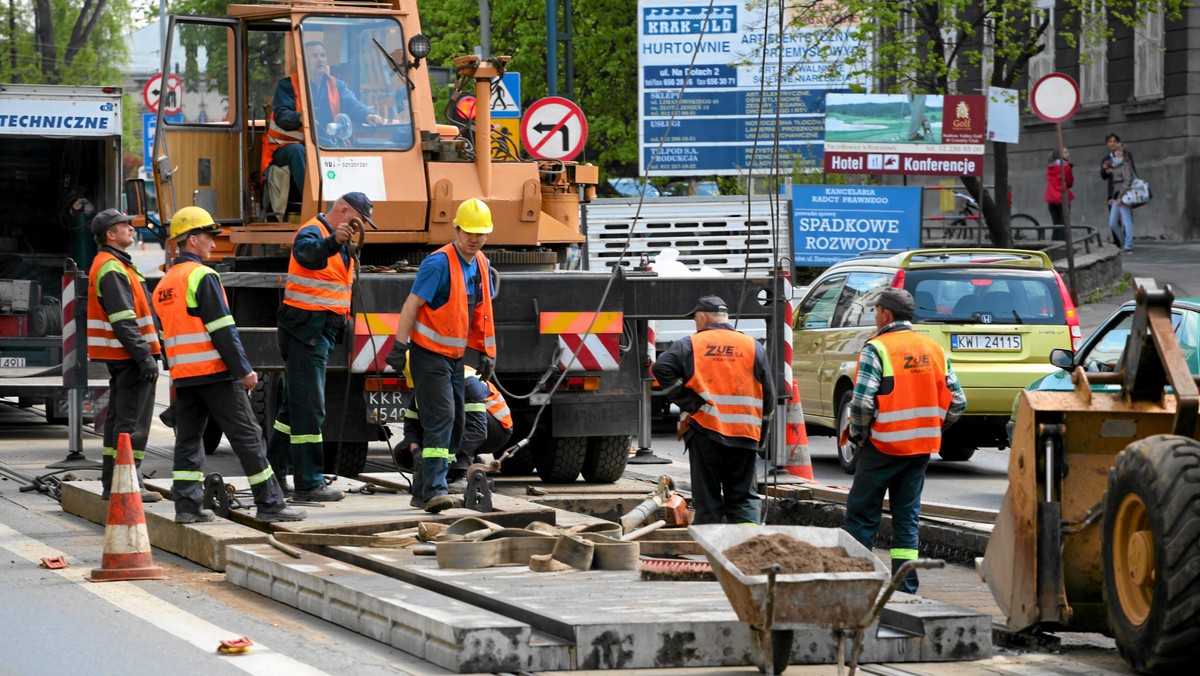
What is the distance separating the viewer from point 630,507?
11.7 meters

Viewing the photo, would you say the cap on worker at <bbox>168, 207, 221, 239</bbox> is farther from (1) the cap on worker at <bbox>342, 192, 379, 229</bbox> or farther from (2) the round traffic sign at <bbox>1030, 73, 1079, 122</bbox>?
(2) the round traffic sign at <bbox>1030, 73, 1079, 122</bbox>

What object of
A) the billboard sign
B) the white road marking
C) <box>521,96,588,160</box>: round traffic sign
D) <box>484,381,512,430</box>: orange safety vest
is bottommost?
the white road marking

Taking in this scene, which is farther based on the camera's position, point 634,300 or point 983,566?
point 634,300

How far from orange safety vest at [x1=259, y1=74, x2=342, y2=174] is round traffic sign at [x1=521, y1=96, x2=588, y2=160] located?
25.8ft

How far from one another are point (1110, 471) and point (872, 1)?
2136 centimetres

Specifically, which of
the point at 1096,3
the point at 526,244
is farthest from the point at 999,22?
the point at 526,244

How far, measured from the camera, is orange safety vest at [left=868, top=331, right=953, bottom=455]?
8969mm

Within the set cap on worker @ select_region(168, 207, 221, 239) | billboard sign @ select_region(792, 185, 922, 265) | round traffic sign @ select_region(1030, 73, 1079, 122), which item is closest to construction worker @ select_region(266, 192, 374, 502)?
cap on worker @ select_region(168, 207, 221, 239)

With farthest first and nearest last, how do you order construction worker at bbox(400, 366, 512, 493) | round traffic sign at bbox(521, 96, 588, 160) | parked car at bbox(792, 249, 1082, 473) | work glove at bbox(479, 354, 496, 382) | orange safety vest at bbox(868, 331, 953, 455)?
round traffic sign at bbox(521, 96, 588, 160), parked car at bbox(792, 249, 1082, 473), construction worker at bbox(400, 366, 512, 493), work glove at bbox(479, 354, 496, 382), orange safety vest at bbox(868, 331, 953, 455)

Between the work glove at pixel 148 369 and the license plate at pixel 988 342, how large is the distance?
611cm

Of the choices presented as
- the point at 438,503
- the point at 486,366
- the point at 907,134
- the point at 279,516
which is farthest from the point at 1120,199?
the point at 279,516

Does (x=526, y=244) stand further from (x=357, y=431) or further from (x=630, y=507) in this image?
(x=630, y=507)

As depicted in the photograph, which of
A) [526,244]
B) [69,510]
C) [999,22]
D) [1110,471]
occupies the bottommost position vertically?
[69,510]

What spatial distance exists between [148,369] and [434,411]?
97.5 inches
